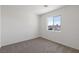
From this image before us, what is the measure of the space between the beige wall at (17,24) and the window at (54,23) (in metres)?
1.28

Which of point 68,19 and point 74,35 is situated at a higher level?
point 68,19

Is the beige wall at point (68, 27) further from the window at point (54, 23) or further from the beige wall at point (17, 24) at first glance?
the beige wall at point (17, 24)

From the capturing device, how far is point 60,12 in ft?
13.7

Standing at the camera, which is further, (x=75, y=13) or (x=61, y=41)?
(x=61, y=41)

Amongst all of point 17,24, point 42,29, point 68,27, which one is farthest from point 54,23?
point 17,24

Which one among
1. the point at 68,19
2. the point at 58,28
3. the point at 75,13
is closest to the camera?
the point at 75,13

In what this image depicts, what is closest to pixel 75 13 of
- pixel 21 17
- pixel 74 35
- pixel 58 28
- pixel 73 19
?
pixel 73 19

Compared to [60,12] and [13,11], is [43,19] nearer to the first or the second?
[60,12]

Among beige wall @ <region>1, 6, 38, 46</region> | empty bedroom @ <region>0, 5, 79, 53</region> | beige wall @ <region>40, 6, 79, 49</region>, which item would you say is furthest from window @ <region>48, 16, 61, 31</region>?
beige wall @ <region>1, 6, 38, 46</region>

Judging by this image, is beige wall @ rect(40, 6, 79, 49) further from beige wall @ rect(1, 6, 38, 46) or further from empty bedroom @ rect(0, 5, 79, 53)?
beige wall @ rect(1, 6, 38, 46)

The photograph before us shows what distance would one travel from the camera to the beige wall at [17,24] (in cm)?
363

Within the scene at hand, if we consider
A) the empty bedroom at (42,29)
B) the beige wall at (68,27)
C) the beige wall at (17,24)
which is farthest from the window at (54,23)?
the beige wall at (17,24)

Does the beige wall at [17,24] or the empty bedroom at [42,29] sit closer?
the empty bedroom at [42,29]
